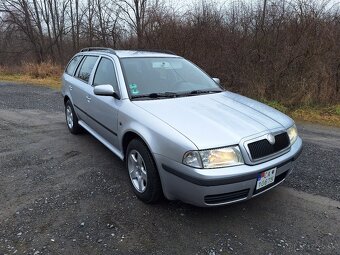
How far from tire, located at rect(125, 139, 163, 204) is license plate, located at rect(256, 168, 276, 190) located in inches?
38.0

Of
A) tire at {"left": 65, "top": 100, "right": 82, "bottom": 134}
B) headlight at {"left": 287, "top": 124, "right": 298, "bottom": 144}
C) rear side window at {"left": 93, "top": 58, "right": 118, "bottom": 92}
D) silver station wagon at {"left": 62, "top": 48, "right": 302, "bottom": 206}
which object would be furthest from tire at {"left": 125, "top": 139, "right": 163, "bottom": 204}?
tire at {"left": 65, "top": 100, "right": 82, "bottom": 134}

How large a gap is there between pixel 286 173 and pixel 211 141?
1.06 meters

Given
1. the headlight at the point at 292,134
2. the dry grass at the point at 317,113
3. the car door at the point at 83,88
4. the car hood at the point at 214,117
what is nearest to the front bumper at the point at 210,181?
the car hood at the point at 214,117

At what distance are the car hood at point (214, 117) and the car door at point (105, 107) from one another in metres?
0.45

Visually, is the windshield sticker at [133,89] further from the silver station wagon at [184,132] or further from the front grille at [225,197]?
the front grille at [225,197]

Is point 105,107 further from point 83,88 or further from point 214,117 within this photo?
point 214,117

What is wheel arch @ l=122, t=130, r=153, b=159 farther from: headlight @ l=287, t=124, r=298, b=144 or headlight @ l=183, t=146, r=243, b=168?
headlight @ l=287, t=124, r=298, b=144

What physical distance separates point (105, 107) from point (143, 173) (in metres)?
1.16

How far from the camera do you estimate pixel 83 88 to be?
485 cm

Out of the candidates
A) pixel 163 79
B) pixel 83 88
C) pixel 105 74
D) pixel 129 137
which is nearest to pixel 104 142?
pixel 129 137

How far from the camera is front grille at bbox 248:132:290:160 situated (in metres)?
2.81

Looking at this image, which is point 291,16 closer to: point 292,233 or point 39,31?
point 292,233

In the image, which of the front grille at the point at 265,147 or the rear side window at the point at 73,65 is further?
the rear side window at the point at 73,65

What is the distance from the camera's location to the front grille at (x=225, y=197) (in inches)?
108
